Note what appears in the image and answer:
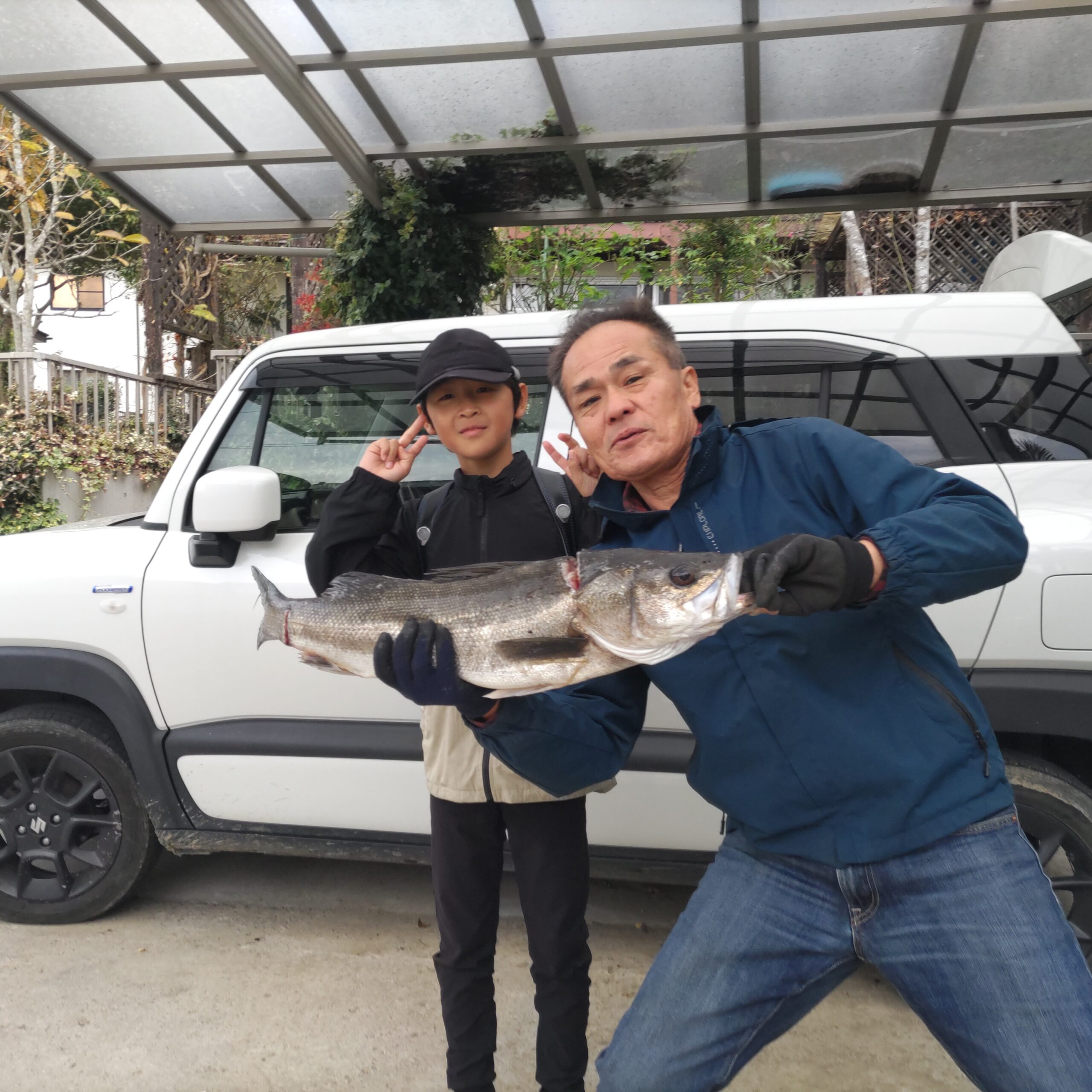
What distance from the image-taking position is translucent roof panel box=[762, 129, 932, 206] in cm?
499

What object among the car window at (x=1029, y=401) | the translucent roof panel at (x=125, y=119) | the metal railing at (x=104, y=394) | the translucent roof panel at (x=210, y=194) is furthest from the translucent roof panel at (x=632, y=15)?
the metal railing at (x=104, y=394)

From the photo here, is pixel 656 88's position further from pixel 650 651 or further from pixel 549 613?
pixel 650 651

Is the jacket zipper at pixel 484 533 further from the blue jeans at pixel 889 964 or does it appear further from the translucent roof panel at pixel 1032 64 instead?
the translucent roof panel at pixel 1032 64

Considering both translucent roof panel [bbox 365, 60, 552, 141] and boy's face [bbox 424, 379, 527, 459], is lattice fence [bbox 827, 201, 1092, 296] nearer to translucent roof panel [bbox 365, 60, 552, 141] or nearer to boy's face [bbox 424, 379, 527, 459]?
translucent roof panel [bbox 365, 60, 552, 141]

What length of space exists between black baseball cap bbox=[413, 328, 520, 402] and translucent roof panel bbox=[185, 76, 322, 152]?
3.32 meters

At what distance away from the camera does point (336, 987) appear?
317 cm

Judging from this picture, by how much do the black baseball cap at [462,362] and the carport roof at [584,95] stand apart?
2.66 metres

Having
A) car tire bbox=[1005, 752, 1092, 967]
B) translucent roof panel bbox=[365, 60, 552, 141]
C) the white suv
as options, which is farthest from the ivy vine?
car tire bbox=[1005, 752, 1092, 967]

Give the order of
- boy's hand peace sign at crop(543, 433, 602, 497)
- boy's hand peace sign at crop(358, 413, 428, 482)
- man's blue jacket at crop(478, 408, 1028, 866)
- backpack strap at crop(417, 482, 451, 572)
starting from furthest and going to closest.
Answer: backpack strap at crop(417, 482, 451, 572), boy's hand peace sign at crop(543, 433, 602, 497), boy's hand peace sign at crop(358, 413, 428, 482), man's blue jacket at crop(478, 408, 1028, 866)

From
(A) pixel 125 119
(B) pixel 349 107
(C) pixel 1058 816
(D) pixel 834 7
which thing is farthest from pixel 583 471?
(A) pixel 125 119

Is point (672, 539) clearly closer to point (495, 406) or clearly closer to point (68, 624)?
point (495, 406)

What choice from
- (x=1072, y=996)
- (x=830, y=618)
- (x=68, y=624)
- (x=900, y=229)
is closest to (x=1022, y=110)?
(x=830, y=618)

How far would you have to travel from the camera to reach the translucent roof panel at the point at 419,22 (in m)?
4.26

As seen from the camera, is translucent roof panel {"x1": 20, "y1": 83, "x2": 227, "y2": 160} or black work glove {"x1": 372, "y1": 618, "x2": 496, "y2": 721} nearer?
black work glove {"x1": 372, "y1": 618, "x2": 496, "y2": 721}
